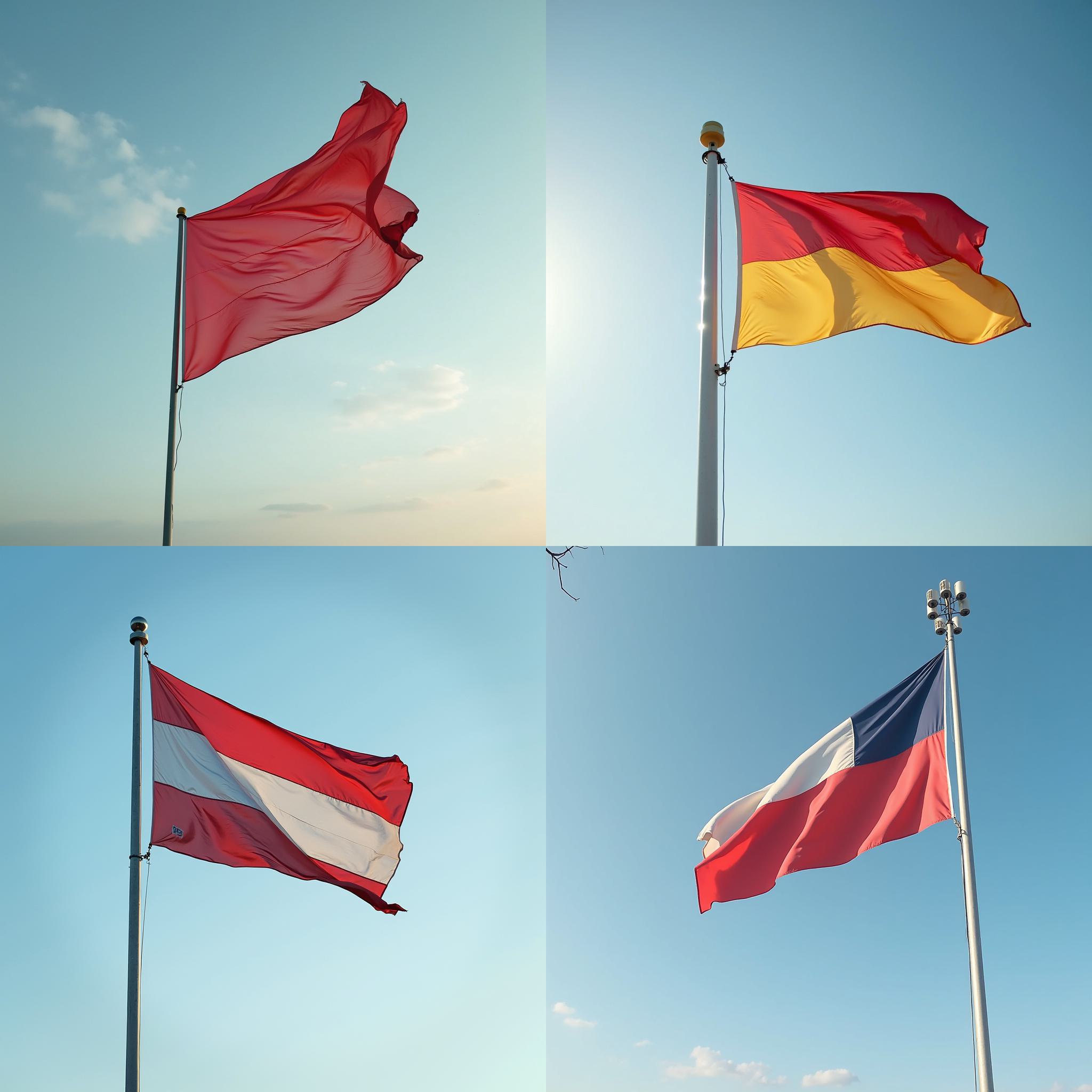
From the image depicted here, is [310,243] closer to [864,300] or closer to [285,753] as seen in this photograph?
[285,753]

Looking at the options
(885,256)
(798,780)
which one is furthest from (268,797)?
(885,256)

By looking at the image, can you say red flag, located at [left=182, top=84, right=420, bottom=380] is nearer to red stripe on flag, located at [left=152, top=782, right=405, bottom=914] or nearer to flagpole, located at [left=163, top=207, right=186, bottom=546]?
flagpole, located at [left=163, top=207, right=186, bottom=546]

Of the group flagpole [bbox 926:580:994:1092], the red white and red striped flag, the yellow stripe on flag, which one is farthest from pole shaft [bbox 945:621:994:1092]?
the red white and red striped flag

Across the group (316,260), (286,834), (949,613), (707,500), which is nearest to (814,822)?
(949,613)

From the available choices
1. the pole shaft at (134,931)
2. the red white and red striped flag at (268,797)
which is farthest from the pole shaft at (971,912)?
the pole shaft at (134,931)

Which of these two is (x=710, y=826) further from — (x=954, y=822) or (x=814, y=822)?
(x=954, y=822)
